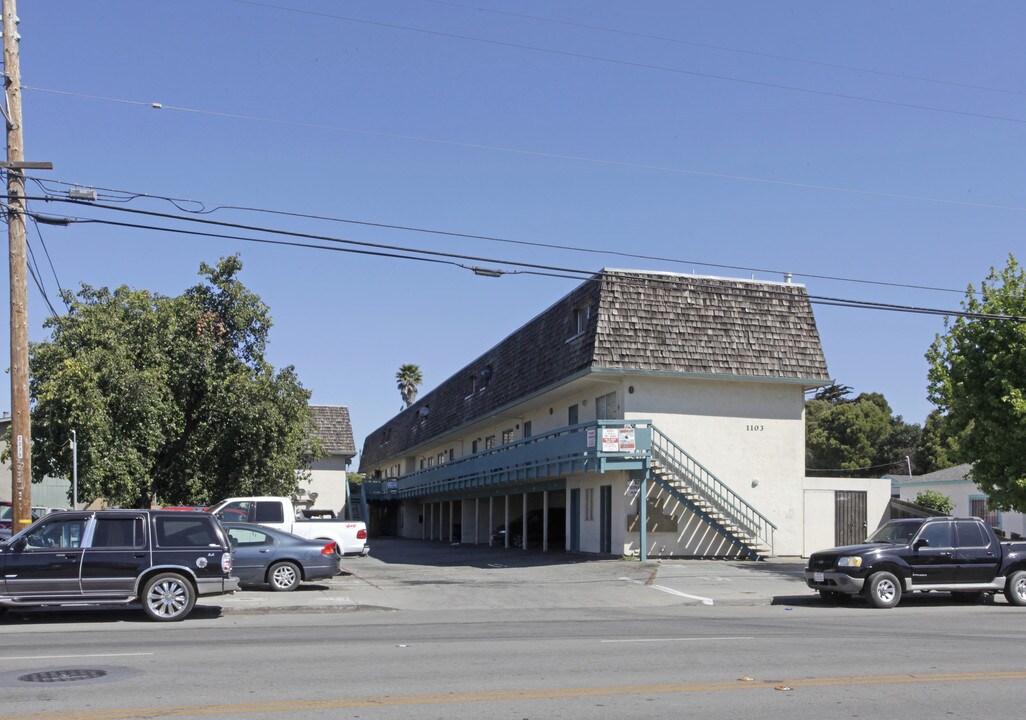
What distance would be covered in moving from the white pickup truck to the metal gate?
14.6 m

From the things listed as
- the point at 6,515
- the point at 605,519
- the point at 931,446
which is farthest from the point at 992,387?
the point at 931,446

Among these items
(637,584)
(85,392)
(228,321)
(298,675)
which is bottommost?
(637,584)

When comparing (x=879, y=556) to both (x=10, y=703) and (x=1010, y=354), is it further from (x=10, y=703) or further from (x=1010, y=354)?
(x=10, y=703)

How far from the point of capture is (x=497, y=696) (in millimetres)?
8984

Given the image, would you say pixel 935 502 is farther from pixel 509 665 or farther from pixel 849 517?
pixel 509 665

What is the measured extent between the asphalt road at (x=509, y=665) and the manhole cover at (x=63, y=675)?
0.02m

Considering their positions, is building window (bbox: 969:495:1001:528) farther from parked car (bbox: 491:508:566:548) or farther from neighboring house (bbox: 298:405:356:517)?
neighboring house (bbox: 298:405:356:517)

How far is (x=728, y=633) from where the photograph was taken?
46.5 feet

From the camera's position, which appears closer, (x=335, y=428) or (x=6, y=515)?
(x=6, y=515)

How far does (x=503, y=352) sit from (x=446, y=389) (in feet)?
37.3

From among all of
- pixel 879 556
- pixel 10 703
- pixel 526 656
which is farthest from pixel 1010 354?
pixel 10 703

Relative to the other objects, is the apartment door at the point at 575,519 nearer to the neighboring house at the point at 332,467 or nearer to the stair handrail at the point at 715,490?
the stair handrail at the point at 715,490

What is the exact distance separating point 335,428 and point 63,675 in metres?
46.6

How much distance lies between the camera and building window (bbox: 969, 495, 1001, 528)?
1877 inches
